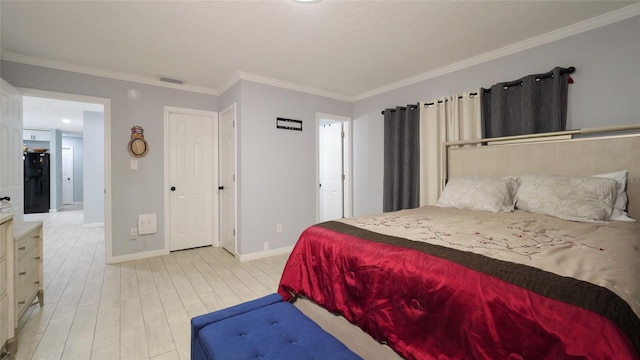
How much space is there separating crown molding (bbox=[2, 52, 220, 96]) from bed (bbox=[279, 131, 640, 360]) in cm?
313

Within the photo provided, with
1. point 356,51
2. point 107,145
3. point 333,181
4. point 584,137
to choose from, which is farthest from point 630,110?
point 107,145

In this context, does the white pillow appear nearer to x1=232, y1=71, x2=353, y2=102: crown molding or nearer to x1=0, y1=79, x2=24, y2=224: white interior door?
x1=232, y1=71, x2=353, y2=102: crown molding

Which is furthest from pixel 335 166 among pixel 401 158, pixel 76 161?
pixel 76 161

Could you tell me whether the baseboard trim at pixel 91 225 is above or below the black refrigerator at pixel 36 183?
below

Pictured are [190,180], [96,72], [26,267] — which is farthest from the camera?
[190,180]

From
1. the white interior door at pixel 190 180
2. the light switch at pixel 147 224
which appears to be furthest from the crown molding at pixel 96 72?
the light switch at pixel 147 224

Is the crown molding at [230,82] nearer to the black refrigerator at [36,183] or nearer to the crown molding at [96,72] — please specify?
the crown molding at [96,72]

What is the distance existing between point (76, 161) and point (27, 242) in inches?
366

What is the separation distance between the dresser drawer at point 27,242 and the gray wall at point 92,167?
13.1 feet

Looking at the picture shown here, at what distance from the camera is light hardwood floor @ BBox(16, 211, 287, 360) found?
1.77 meters

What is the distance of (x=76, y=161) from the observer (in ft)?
29.6

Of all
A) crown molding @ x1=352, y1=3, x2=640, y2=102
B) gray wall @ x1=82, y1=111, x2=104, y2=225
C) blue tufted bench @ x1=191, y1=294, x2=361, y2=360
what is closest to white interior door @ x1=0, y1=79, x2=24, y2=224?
blue tufted bench @ x1=191, y1=294, x2=361, y2=360

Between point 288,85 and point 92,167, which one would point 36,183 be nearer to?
point 92,167

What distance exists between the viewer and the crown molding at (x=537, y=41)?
Result: 2113 millimetres
